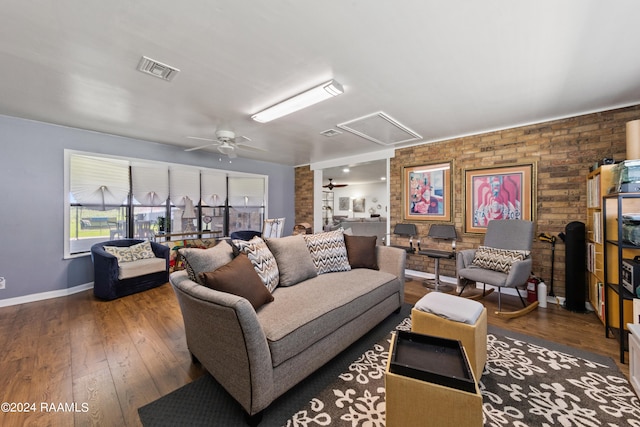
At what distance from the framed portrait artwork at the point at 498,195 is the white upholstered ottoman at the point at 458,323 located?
2462 mm

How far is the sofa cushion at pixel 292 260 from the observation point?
2303 millimetres

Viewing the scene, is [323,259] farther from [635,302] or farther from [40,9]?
[40,9]

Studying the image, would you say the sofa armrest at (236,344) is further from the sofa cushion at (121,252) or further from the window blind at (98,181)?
the window blind at (98,181)

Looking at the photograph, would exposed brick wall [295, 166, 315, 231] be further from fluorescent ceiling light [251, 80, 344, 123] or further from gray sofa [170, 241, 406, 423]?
gray sofa [170, 241, 406, 423]

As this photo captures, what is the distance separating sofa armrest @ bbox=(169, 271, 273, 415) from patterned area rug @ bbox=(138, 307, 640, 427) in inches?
7.5

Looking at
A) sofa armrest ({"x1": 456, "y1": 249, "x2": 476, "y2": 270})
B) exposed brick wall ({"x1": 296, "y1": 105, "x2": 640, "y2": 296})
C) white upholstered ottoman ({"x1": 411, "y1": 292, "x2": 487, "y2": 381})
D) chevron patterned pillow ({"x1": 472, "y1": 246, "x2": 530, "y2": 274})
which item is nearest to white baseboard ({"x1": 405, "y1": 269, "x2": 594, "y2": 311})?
exposed brick wall ({"x1": 296, "y1": 105, "x2": 640, "y2": 296})

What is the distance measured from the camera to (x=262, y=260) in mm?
2100

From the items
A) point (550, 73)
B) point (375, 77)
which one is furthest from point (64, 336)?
point (550, 73)

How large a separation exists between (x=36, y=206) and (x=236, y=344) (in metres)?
4.09

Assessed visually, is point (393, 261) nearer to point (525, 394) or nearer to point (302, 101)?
point (525, 394)

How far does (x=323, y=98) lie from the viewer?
8.51 ft

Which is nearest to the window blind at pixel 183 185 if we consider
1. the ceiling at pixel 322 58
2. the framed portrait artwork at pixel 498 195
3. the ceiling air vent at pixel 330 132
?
the ceiling at pixel 322 58

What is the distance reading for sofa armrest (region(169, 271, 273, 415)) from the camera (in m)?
1.34

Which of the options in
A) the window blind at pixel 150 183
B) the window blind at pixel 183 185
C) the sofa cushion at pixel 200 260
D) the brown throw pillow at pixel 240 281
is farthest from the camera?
the window blind at pixel 183 185
